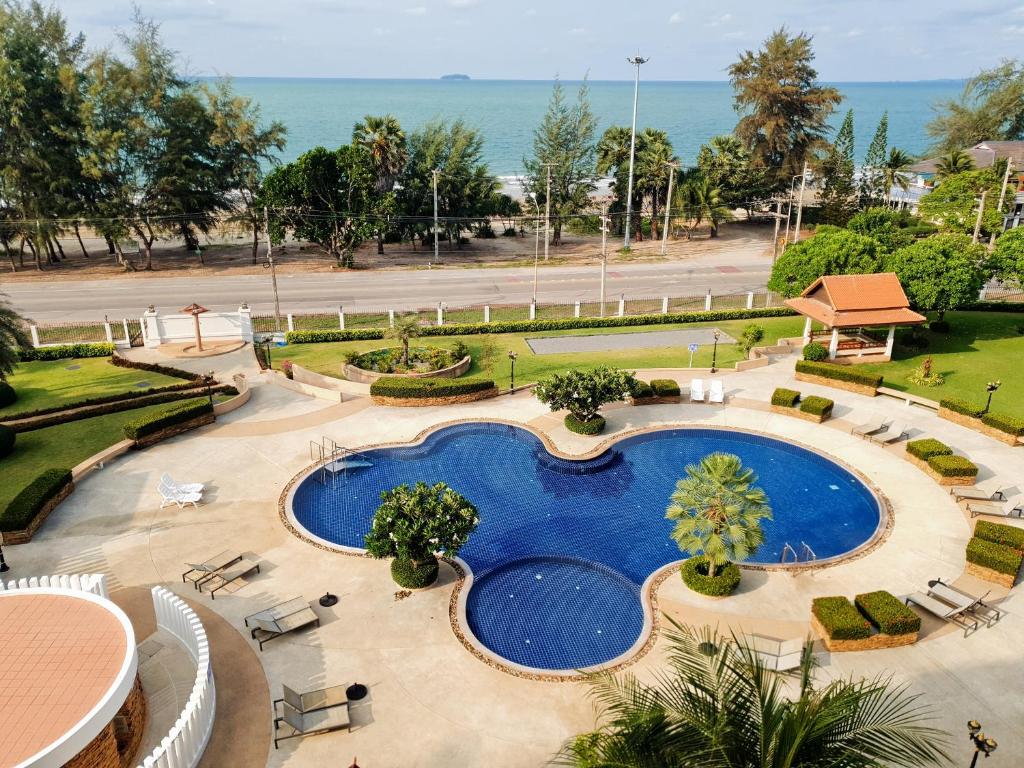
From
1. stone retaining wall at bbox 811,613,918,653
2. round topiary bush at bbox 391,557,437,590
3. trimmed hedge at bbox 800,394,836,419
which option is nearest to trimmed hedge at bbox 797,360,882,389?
trimmed hedge at bbox 800,394,836,419

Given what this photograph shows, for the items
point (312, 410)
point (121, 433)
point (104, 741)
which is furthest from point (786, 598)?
point (121, 433)

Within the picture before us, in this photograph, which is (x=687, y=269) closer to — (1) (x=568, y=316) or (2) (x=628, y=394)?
(1) (x=568, y=316)

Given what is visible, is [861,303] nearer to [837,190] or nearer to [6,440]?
[6,440]

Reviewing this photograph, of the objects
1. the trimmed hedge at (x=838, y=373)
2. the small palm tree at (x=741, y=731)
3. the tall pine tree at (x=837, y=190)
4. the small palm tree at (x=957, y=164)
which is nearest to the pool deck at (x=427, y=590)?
the trimmed hedge at (x=838, y=373)

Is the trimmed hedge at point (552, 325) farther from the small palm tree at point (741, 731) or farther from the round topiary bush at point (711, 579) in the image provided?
the small palm tree at point (741, 731)

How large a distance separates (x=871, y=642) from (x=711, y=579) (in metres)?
4.00

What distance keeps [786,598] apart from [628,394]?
11.8 metres

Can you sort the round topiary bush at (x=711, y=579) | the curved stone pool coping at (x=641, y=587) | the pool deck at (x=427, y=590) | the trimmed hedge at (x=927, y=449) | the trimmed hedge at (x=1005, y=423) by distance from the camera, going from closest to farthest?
the pool deck at (x=427, y=590)
the curved stone pool coping at (x=641, y=587)
the round topiary bush at (x=711, y=579)
the trimmed hedge at (x=927, y=449)
the trimmed hedge at (x=1005, y=423)

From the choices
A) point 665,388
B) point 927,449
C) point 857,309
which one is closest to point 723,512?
point 927,449

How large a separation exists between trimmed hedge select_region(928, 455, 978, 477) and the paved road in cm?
2778

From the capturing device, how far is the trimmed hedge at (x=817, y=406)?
30297mm

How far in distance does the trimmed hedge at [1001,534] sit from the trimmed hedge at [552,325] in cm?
2510

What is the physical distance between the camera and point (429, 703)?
15.9 m

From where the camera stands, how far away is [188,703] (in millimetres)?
14180
